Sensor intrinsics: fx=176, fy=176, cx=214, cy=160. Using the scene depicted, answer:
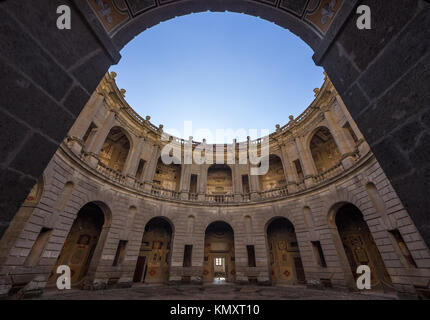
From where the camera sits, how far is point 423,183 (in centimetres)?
167

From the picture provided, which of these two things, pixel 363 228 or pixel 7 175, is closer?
pixel 7 175

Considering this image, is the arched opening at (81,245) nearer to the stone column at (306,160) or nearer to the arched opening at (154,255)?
the arched opening at (154,255)

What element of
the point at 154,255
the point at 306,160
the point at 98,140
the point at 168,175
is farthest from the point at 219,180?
the point at 98,140

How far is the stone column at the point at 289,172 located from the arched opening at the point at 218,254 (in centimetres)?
748

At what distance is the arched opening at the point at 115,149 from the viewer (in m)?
16.4

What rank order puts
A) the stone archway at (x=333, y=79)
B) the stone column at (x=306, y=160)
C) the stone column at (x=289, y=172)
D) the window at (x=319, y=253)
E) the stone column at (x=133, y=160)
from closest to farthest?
the stone archway at (x=333, y=79), the window at (x=319, y=253), the stone column at (x=306, y=160), the stone column at (x=133, y=160), the stone column at (x=289, y=172)

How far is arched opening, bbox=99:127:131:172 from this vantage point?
1638 centimetres

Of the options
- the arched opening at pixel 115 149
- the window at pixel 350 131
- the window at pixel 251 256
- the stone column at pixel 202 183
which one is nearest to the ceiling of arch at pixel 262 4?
the window at pixel 350 131

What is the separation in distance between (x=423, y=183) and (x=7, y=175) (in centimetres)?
390

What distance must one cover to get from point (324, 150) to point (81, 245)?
21999 mm

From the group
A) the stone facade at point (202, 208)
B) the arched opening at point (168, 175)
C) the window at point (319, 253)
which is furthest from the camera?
the arched opening at point (168, 175)

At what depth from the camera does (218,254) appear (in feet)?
57.8
